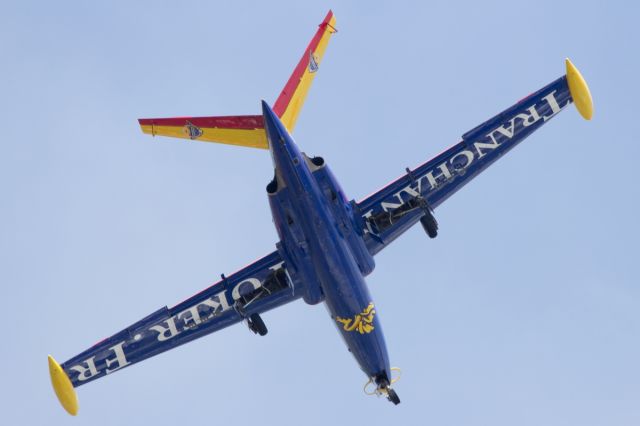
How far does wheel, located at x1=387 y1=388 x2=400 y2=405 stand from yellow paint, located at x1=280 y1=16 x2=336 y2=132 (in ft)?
43.6

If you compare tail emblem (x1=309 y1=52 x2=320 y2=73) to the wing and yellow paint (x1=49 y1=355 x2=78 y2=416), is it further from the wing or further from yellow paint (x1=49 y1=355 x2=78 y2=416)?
yellow paint (x1=49 y1=355 x2=78 y2=416)

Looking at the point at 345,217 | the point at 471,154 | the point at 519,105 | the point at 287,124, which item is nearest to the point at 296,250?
the point at 345,217

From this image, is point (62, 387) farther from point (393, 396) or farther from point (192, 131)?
point (393, 396)

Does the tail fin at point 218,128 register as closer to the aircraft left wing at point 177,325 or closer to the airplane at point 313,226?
the airplane at point 313,226

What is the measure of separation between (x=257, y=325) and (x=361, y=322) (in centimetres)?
526

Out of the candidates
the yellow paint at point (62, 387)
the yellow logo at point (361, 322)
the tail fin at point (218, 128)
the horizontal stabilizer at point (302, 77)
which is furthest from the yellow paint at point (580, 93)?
the yellow paint at point (62, 387)

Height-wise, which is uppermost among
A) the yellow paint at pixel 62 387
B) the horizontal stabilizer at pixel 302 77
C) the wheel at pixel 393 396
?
the horizontal stabilizer at pixel 302 77

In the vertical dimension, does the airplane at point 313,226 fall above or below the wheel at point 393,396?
above

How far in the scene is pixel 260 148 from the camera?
44.9 metres

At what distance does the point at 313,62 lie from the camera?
49.0 m

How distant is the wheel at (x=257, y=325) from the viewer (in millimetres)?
50000

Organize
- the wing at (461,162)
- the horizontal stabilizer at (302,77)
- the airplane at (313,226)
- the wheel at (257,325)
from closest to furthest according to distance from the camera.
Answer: the airplane at (313,226)
the horizontal stabilizer at (302,77)
the wing at (461,162)
the wheel at (257,325)

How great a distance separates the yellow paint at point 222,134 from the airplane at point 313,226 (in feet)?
0.14

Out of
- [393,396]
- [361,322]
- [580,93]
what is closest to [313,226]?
[361,322]
